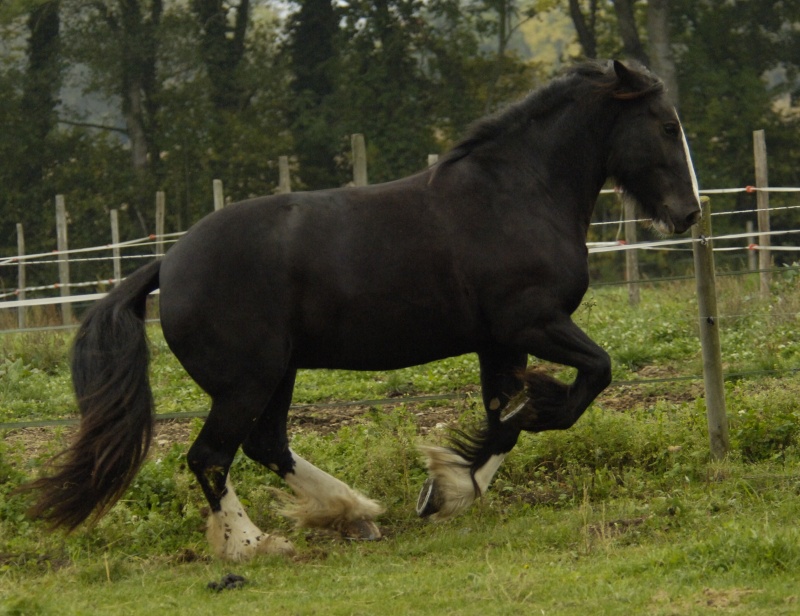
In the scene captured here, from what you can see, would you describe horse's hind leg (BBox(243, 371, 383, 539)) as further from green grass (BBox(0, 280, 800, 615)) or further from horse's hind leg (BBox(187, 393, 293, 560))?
horse's hind leg (BBox(187, 393, 293, 560))

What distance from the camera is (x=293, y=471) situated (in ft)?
19.3

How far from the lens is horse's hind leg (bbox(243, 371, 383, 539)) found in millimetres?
5781

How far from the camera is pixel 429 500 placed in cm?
578

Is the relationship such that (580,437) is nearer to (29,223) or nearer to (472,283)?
(472,283)

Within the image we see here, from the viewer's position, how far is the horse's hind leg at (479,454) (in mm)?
5699

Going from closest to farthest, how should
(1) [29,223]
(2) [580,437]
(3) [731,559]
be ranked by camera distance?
(3) [731,559] → (2) [580,437] → (1) [29,223]

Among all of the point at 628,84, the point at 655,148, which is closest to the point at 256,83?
the point at 628,84

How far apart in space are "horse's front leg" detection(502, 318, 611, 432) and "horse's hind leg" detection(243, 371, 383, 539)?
98 cm

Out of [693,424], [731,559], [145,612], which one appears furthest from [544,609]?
[693,424]

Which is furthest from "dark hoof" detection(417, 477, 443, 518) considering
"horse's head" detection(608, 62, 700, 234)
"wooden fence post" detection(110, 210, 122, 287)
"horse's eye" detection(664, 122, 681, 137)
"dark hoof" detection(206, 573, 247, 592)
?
"wooden fence post" detection(110, 210, 122, 287)

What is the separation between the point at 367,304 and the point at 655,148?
1.70m

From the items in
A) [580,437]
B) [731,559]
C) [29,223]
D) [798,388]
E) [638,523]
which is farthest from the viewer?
[29,223]

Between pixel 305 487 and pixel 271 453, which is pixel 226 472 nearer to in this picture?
pixel 271 453

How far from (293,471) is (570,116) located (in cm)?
235
